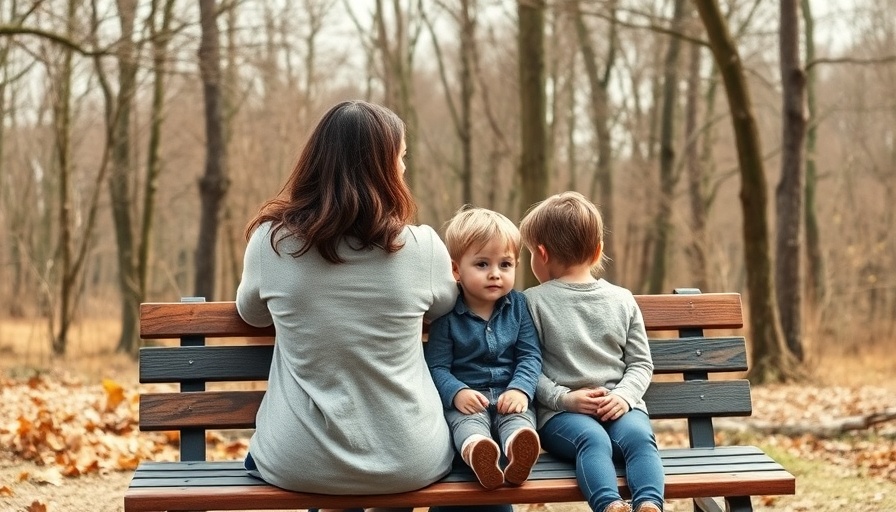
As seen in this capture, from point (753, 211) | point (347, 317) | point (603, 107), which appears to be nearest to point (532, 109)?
point (753, 211)

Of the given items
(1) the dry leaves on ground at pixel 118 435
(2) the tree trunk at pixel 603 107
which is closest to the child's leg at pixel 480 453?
(1) the dry leaves on ground at pixel 118 435

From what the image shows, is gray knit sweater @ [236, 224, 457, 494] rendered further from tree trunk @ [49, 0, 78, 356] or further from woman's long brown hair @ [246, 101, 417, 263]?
tree trunk @ [49, 0, 78, 356]

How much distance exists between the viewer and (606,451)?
3.31m

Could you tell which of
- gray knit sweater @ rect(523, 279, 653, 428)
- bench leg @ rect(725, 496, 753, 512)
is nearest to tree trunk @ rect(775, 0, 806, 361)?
gray knit sweater @ rect(523, 279, 653, 428)

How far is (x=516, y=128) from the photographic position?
24594 millimetres

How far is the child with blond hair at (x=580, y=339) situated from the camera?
3.48m

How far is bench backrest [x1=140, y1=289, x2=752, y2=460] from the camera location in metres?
3.71

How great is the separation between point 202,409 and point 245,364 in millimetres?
216

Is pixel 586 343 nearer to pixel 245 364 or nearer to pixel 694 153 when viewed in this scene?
pixel 245 364

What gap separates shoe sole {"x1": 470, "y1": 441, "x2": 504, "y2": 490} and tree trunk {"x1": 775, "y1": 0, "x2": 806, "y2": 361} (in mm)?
7613

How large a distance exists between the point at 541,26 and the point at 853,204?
598 inches

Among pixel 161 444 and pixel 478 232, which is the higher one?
pixel 478 232

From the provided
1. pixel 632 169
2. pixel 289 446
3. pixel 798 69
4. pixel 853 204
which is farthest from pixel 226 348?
pixel 853 204

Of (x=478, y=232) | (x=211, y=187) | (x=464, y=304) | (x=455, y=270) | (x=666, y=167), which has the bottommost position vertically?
(x=464, y=304)
